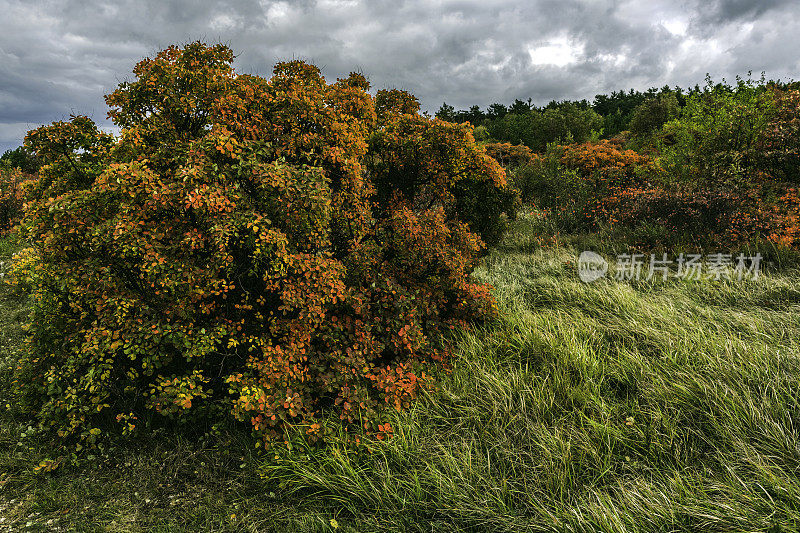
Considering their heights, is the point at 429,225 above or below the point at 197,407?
above

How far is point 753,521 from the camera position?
2.18 m

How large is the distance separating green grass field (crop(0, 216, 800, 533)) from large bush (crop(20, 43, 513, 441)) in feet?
1.11

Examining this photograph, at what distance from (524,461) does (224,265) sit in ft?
8.83

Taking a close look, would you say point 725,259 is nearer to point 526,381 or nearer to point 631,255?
point 631,255

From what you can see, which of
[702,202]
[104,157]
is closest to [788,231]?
[702,202]

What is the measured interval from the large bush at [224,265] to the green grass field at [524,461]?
1.11ft

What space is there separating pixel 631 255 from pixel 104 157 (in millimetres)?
8133

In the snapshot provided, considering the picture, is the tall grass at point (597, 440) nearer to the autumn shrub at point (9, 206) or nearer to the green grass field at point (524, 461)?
the green grass field at point (524, 461)

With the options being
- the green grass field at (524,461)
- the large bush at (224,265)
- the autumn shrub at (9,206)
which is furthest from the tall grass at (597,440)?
the autumn shrub at (9,206)

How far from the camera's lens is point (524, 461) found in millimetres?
2877

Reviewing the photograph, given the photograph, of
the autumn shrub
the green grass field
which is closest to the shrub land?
the green grass field

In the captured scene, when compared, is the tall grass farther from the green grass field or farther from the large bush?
the large bush

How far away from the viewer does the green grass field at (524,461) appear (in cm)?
247

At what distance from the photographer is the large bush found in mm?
2945
